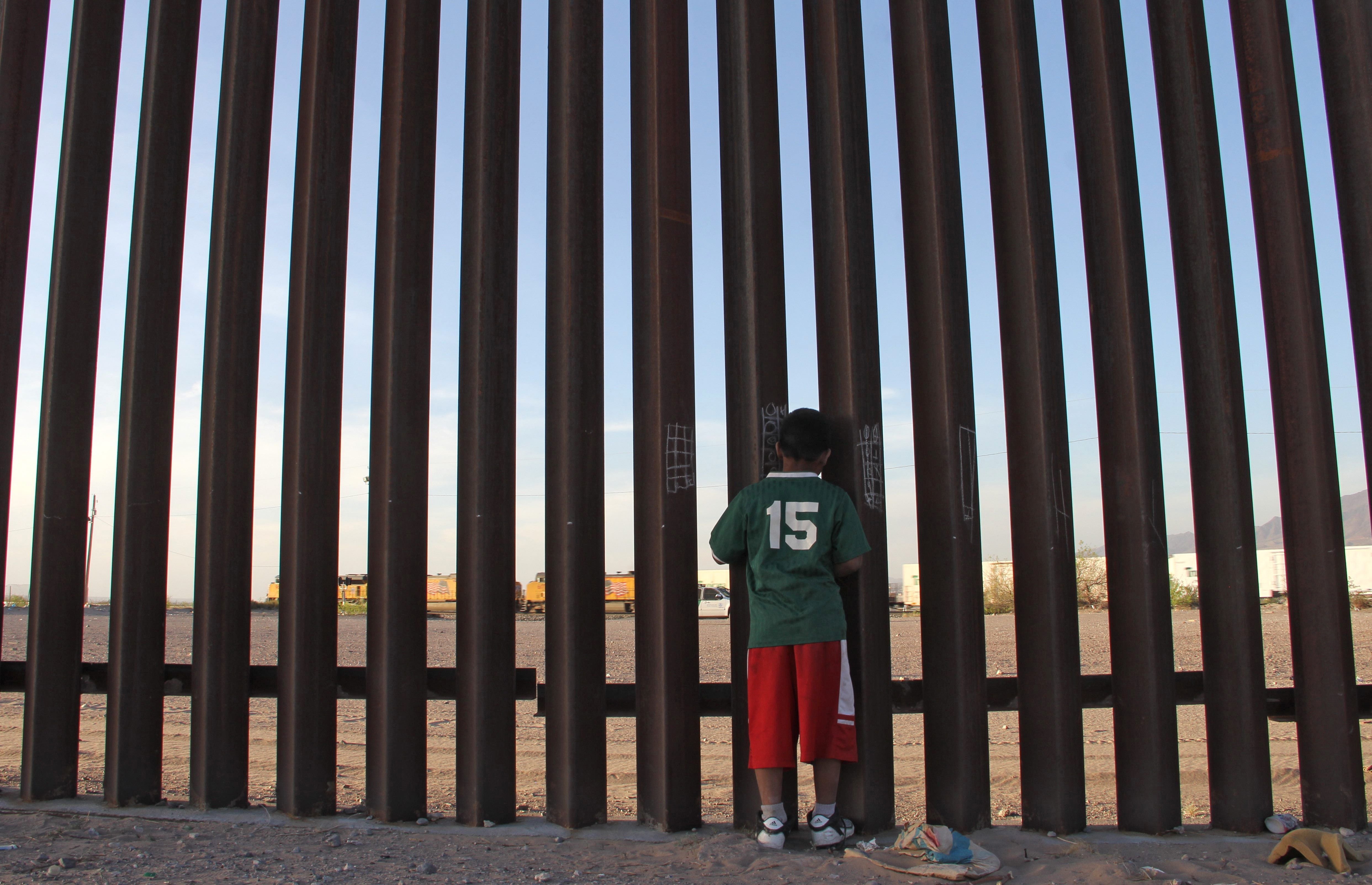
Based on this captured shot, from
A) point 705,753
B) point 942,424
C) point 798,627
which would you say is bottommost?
point 705,753

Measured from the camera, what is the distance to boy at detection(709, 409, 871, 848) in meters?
3.04

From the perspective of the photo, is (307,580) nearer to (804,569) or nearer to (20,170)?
(804,569)

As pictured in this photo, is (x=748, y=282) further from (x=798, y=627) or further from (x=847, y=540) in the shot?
(x=798, y=627)

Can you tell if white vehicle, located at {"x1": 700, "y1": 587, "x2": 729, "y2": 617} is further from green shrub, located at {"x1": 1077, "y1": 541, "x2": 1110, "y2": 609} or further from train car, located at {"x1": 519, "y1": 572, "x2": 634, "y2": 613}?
green shrub, located at {"x1": 1077, "y1": 541, "x2": 1110, "y2": 609}

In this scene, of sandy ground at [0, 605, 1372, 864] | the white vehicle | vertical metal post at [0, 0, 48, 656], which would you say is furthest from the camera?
the white vehicle

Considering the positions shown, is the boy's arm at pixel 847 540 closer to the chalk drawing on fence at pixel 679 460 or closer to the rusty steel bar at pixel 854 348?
the rusty steel bar at pixel 854 348

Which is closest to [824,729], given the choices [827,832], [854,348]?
[827,832]

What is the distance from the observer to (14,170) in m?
3.93

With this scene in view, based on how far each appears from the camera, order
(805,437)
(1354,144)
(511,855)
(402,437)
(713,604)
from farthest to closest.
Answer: (713,604)
(1354,144)
(402,437)
(805,437)
(511,855)

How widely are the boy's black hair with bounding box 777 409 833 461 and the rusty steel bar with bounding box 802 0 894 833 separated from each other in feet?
0.39

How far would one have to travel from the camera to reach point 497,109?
11.9 ft

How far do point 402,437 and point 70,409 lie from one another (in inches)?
58.9

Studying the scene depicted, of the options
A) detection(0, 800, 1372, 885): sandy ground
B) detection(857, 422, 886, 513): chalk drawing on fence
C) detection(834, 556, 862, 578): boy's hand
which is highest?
detection(857, 422, 886, 513): chalk drawing on fence

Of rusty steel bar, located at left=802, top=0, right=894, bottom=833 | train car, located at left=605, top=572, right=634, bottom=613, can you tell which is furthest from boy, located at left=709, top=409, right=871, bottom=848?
A: train car, located at left=605, top=572, right=634, bottom=613
